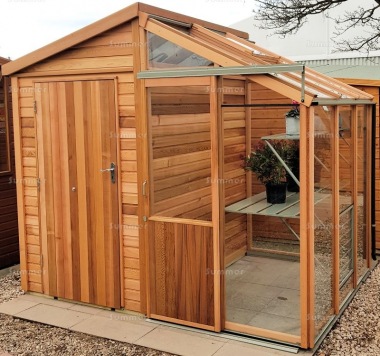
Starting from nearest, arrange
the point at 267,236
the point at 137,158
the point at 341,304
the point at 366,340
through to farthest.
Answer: the point at 366,340 → the point at 137,158 → the point at 341,304 → the point at 267,236

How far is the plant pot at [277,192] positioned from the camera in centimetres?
592

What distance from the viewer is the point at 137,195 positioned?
5.43 metres

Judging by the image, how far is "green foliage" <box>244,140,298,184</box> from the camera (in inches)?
230

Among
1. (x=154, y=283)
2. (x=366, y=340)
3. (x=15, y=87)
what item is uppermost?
(x=15, y=87)

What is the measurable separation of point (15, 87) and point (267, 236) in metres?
3.72

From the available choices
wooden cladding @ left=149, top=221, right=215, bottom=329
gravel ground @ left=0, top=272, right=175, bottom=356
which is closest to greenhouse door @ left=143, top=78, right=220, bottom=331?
wooden cladding @ left=149, top=221, right=215, bottom=329

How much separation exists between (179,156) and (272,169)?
1.07 metres

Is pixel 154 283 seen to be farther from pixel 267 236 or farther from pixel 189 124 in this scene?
pixel 267 236

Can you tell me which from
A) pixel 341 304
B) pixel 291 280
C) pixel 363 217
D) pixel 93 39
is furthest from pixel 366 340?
pixel 93 39

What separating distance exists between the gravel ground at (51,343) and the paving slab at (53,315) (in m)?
0.07

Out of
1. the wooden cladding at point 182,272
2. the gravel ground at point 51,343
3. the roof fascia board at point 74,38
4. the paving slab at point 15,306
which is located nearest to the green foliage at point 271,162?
the wooden cladding at point 182,272

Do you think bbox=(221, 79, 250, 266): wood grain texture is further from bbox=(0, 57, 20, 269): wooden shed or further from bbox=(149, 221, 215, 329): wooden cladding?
bbox=(0, 57, 20, 269): wooden shed

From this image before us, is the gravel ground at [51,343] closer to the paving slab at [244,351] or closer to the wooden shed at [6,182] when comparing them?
the paving slab at [244,351]

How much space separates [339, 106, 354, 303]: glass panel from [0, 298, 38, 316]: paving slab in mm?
3209
